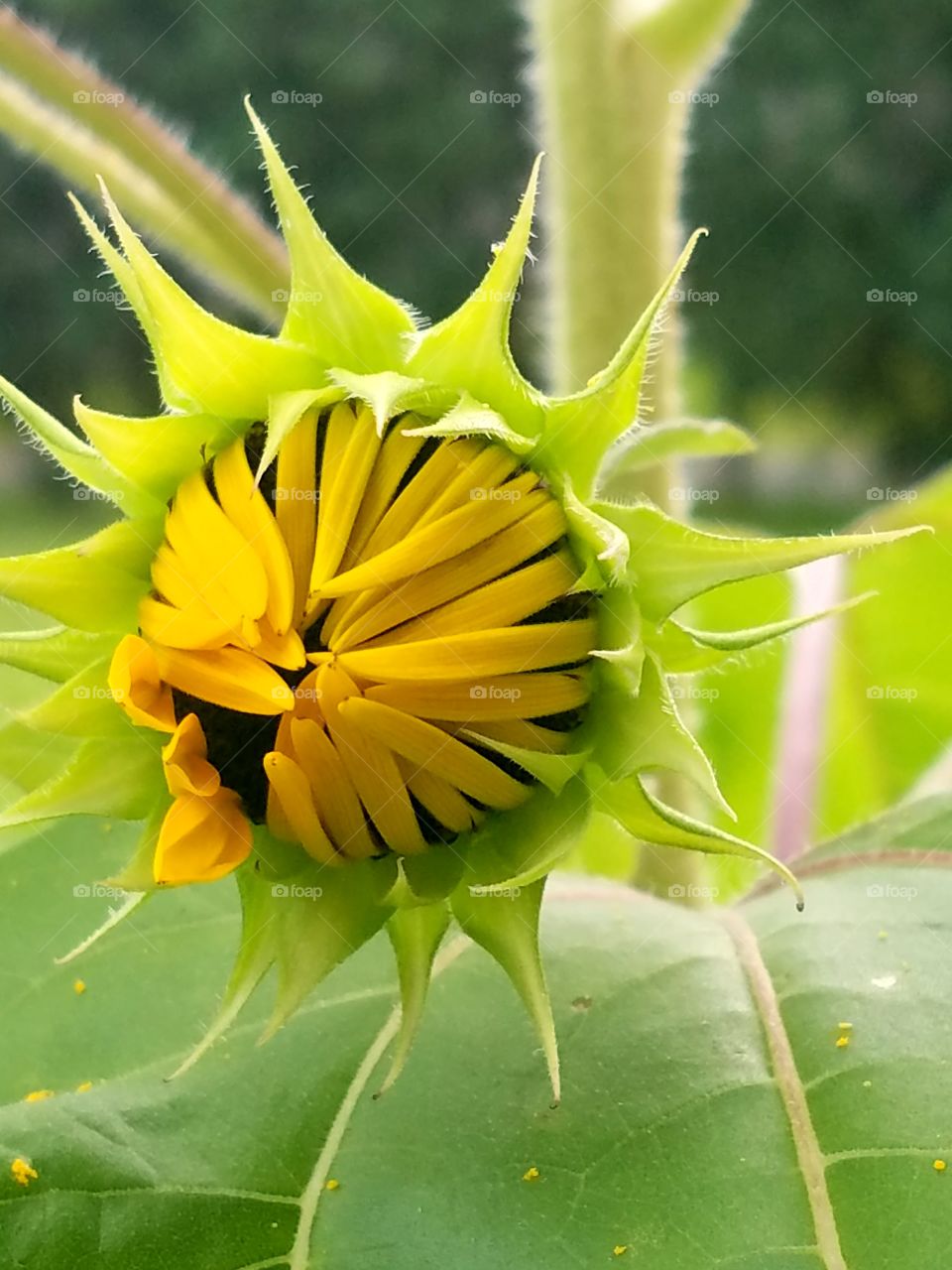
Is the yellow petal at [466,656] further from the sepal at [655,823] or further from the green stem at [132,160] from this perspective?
the green stem at [132,160]

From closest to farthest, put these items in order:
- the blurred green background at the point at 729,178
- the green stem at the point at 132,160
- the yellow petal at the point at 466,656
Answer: the yellow petal at the point at 466,656
the green stem at the point at 132,160
the blurred green background at the point at 729,178

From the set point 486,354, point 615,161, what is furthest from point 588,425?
point 615,161

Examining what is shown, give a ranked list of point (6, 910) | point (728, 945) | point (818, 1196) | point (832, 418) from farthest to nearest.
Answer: point (832, 418) < point (6, 910) < point (728, 945) < point (818, 1196)

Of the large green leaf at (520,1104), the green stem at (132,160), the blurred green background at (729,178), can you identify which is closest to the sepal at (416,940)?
the large green leaf at (520,1104)

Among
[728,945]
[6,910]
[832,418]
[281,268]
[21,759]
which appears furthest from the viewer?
[832,418]

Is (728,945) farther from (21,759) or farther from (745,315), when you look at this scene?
(745,315)

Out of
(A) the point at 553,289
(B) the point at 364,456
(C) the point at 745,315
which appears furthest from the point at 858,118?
(B) the point at 364,456
